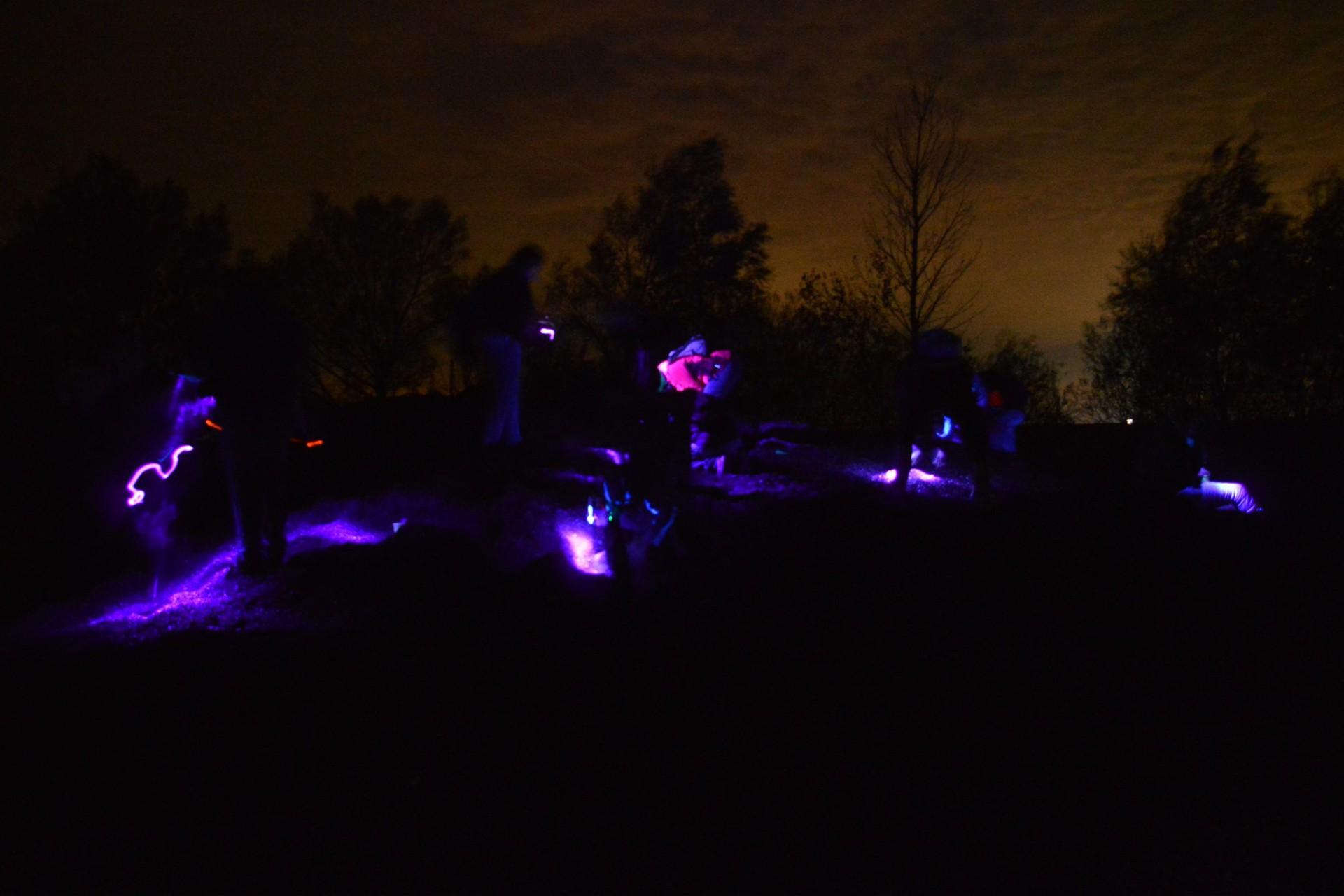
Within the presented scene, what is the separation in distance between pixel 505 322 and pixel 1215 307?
1958cm

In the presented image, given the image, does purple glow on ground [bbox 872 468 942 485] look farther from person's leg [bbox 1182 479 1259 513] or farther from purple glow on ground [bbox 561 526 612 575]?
purple glow on ground [bbox 561 526 612 575]

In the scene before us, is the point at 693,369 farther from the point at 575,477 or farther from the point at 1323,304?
the point at 1323,304

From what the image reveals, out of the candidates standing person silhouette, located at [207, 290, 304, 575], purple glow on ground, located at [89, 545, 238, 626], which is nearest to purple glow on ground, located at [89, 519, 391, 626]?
purple glow on ground, located at [89, 545, 238, 626]

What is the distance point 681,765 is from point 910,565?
136 inches

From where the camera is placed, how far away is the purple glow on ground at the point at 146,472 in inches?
283

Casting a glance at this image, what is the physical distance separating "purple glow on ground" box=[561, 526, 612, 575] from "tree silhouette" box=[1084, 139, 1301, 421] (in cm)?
1851

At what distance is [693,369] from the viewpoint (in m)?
10.2

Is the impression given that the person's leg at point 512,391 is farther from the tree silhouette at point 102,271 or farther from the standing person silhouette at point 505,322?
the tree silhouette at point 102,271

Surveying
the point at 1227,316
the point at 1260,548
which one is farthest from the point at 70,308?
the point at 1227,316

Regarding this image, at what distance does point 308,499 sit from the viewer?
365 inches

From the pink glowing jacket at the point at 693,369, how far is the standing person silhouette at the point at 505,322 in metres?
1.85

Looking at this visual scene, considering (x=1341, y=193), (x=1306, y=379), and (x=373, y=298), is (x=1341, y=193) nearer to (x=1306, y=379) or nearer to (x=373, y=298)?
(x=1306, y=379)

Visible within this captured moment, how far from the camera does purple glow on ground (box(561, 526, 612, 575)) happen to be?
283 inches

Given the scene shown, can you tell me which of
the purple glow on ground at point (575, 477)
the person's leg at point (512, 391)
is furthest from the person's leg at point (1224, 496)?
the person's leg at point (512, 391)
